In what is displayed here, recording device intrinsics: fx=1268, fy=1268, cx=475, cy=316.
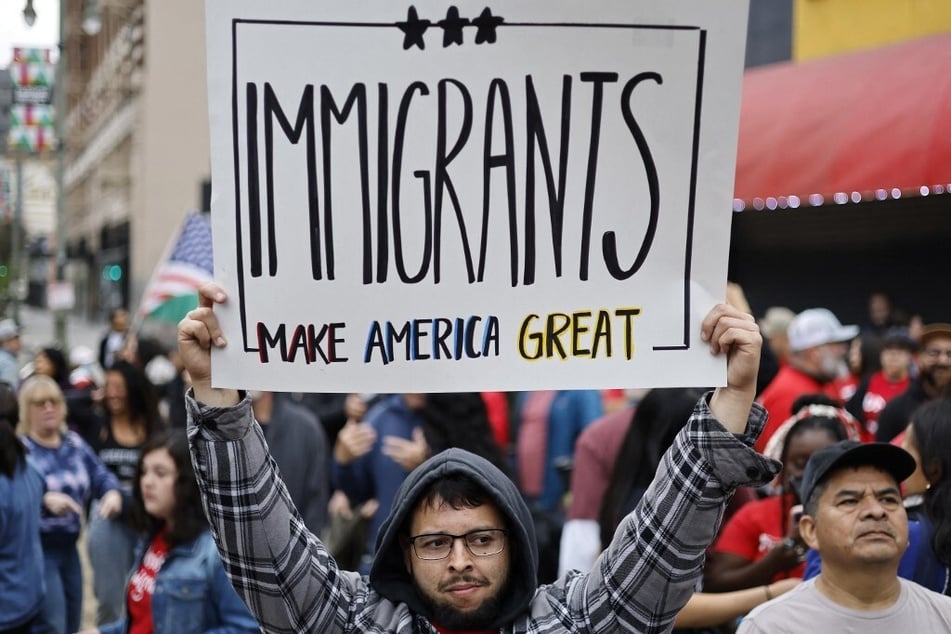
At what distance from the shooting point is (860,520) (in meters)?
3.19

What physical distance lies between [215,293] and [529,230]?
660 millimetres

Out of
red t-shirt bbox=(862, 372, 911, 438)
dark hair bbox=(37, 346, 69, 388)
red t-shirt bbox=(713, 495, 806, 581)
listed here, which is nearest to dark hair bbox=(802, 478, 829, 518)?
red t-shirt bbox=(713, 495, 806, 581)

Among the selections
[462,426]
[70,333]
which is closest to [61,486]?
[462,426]

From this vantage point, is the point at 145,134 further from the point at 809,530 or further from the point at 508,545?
the point at 508,545

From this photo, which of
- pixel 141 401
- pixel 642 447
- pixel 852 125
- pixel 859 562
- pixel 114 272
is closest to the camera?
pixel 859 562

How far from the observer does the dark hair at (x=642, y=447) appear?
431cm

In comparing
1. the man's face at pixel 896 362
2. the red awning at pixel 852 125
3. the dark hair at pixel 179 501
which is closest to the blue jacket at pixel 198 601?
the dark hair at pixel 179 501

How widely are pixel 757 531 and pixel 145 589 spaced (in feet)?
6.70

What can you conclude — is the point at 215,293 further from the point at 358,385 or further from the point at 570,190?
the point at 570,190

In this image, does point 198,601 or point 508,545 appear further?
point 198,601

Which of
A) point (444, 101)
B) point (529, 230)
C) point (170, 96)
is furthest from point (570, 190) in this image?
point (170, 96)

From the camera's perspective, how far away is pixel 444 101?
104 inches

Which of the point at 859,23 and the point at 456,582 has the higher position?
the point at 859,23

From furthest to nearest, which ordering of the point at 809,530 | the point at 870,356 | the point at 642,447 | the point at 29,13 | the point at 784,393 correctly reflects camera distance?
1. the point at 29,13
2. the point at 870,356
3. the point at 784,393
4. the point at 642,447
5. the point at 809,530
